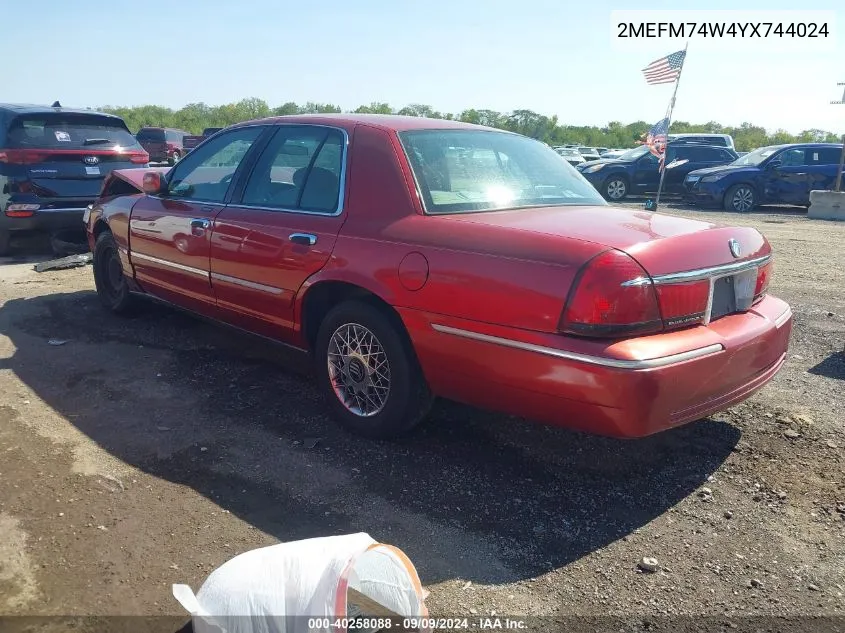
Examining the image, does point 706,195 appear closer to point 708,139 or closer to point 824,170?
point 824,170

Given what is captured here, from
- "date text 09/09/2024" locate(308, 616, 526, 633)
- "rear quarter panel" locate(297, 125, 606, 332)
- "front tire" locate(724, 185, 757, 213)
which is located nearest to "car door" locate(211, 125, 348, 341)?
"rear quarter panel" locate(297, 125, 606, 332)

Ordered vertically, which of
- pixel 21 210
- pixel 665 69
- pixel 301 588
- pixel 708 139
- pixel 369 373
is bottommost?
pixel 301 588

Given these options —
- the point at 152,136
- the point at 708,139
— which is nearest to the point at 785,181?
the point at 708,139

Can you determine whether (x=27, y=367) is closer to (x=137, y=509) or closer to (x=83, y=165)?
(x=137, y=509)

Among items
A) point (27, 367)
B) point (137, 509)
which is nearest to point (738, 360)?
point (137, 509)

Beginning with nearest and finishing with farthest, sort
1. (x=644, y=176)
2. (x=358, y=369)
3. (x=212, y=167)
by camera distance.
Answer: (x=358, y=369), (x=212, y=167), (x=644, y=176)

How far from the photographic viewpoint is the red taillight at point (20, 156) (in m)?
8.02

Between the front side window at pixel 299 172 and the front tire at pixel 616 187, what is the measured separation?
52.6 feet

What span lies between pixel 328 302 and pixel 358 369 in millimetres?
456

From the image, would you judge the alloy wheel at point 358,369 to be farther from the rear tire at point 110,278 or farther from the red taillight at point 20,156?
the red taillight at point 20,156

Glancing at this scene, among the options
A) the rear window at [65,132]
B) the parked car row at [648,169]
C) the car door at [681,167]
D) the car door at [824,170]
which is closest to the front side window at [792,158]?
the car door at [824,170]

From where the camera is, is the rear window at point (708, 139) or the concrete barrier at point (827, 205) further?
the rear window at point (708, 139)

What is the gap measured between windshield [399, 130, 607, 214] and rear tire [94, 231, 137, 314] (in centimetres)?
311

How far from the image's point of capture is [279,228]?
405 centimetres
